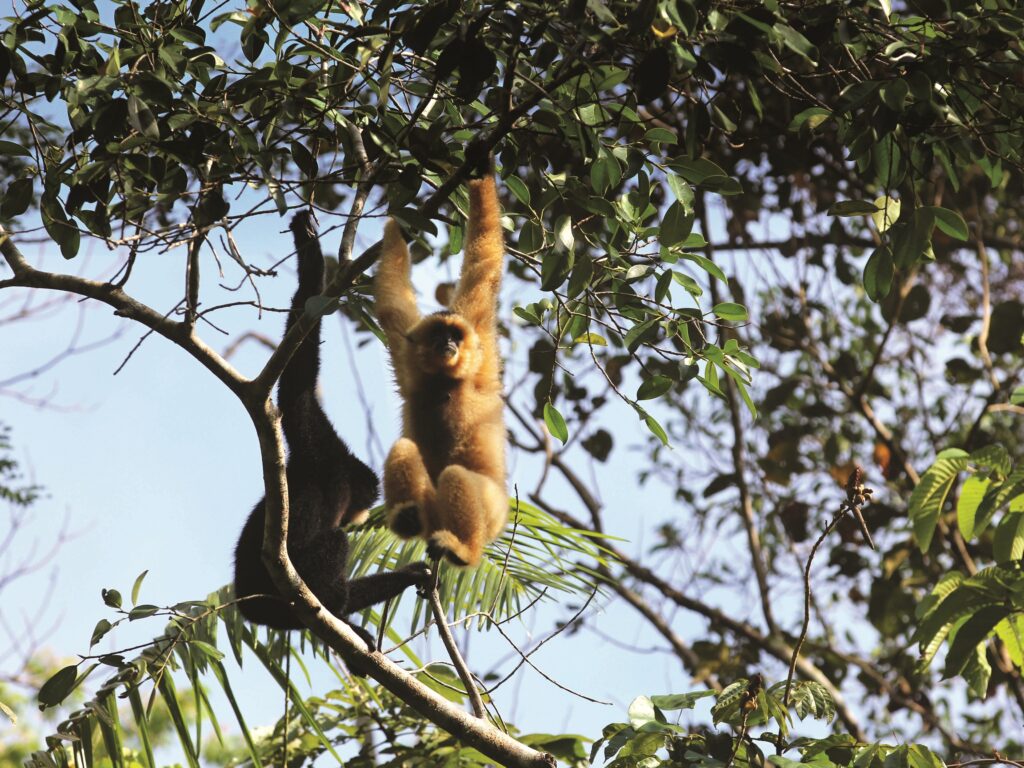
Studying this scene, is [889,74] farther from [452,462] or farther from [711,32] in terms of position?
[452,462]

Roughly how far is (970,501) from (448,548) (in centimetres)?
173

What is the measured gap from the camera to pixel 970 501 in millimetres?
2783

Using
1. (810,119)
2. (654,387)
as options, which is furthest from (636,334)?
(810,119)

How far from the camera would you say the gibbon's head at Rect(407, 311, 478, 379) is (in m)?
3.80

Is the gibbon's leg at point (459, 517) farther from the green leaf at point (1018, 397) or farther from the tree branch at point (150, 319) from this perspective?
the green leaf at point (1018, 397)

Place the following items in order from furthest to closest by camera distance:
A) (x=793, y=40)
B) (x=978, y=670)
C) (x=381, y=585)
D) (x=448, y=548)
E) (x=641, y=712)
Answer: (x=381, y=585), (x=448, y=548), (x=641, y=712), (x=978, y=670), (x=793, y=40)

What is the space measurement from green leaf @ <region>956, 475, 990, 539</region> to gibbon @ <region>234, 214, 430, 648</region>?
76.0 inches

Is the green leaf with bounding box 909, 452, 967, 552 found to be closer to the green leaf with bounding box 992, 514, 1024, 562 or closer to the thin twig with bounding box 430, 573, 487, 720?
the green leaf with bounding box 992, 514, 1024, 562

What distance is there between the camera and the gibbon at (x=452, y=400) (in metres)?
3.61

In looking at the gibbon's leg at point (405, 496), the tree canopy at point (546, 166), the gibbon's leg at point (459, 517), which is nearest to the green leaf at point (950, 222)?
the tree canopy at point (546, 166)

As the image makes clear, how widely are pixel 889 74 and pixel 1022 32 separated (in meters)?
0.32

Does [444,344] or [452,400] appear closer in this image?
[444,344]

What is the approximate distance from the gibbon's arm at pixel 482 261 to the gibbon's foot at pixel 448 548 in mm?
868

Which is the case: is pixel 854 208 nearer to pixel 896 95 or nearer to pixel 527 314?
pixel 896 95
